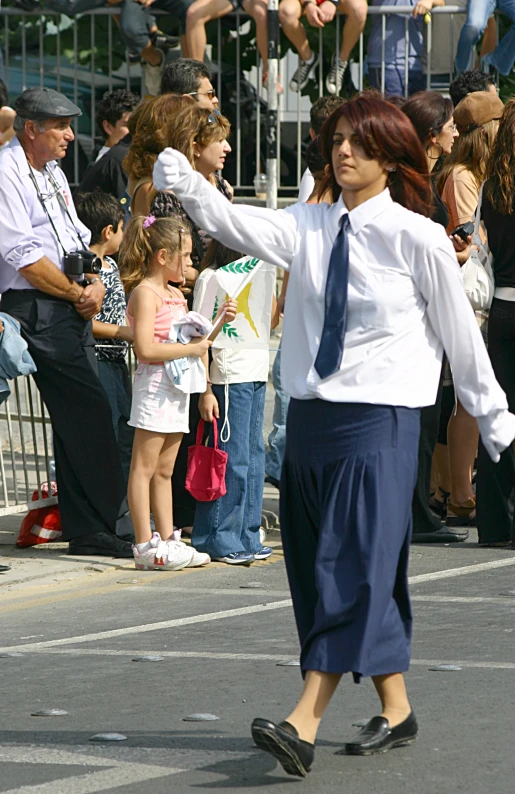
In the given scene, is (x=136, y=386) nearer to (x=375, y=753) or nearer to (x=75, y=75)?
(x=375, y=753)

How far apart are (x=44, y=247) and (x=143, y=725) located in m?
3.58

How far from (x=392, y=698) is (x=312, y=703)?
0.31m

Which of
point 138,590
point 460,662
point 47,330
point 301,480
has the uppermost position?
point 301,480

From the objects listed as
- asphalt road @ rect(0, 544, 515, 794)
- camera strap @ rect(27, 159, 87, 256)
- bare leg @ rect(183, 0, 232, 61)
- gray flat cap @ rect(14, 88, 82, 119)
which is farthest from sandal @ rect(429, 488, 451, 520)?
bare leg @ rect(183, 0, 232, 61)

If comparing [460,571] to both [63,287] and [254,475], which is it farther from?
[63,287]

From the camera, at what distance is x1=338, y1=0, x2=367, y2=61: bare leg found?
45.3 ft

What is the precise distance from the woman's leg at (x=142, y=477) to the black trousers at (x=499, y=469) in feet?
6.15

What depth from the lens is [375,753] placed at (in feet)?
15.3

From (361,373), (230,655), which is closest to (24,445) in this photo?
(230,655)

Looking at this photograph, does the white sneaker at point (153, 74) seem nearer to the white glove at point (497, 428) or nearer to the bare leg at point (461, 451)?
the bare leg at point (461, 451)

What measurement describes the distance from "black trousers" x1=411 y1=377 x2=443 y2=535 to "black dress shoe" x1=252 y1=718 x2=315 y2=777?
4.40 meters

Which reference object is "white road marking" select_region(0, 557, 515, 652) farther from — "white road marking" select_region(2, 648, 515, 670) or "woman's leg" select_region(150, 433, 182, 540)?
"woman's leg" select_region(150, 433, 182, 540)

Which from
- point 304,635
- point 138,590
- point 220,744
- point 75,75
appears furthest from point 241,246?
point 75,75

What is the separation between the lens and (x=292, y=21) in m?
13.6
